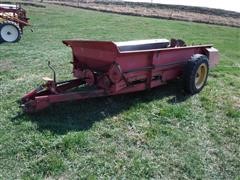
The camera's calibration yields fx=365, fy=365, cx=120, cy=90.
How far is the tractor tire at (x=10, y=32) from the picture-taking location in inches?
454

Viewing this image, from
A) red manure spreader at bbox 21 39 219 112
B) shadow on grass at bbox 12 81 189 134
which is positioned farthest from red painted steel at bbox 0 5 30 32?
shadow on grass at bbox 12 81 189 134

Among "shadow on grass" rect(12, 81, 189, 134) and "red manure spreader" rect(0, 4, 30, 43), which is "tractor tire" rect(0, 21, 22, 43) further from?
"shadow on grass" rect(12, 81, 189, 134)

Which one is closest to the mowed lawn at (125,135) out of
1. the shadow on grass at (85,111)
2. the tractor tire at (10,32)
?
the shadow on grass at (85,111)

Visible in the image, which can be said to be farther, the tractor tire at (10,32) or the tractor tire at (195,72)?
the tractor tire at (10,32)

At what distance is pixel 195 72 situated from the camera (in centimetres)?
633

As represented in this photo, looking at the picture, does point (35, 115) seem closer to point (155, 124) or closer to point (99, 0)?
point (155, 124)

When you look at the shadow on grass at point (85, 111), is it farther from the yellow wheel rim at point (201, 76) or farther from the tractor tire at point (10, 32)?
the tractor tire at point (10, 32)

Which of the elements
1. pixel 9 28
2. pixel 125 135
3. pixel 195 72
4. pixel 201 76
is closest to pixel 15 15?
pixel 9 28

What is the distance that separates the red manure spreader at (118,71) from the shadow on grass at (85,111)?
20 cm

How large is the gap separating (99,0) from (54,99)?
33155mm

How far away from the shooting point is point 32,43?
1137cm

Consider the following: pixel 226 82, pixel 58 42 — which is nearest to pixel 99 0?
pixel 58 42

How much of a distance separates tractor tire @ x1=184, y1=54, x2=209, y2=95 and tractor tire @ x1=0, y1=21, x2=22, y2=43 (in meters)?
6.90

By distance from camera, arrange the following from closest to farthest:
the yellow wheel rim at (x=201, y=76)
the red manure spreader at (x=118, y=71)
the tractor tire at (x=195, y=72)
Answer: the red manure spreader at (x=118, y=71)
the tractor tire at (x=195, y=72)
the yellow wheel rim at (x=201, y=76)
